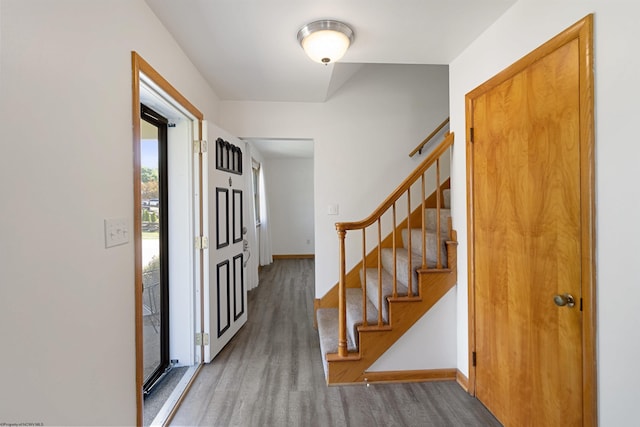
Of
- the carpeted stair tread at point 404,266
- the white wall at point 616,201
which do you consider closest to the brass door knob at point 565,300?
the white wall at point 616,201

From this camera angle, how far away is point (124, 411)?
4.08 feet

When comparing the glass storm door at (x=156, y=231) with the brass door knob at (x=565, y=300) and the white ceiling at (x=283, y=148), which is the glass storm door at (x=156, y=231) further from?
the brass door knob at (x=565, y=300)

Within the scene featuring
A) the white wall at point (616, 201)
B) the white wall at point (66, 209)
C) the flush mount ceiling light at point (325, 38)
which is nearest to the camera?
the white wall at point (66, 209)

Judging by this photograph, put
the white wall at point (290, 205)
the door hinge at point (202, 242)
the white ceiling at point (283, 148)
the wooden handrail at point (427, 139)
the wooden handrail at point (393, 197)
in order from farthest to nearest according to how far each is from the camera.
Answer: the white wall at point (290, 205) < the white ceiling at point (283, 148) < the wooden handrail at point (427, 139) < the door hinge at point (202, 242) < the wooden handrail at point (393, 197)

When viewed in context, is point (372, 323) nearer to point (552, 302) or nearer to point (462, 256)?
point (462, 256)

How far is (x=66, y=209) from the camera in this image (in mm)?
940

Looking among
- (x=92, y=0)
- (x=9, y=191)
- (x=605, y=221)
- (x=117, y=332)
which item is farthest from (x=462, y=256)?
(x=92, y=0)

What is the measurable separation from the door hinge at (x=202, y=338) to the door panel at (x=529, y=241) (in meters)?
2.05

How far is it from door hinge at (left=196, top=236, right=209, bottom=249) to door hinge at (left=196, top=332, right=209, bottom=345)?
2.36ft

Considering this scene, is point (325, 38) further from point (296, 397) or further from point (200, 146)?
point (296, 397)

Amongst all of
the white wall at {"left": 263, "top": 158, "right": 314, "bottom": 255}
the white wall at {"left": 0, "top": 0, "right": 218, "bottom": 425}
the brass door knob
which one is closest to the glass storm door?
the white wall at {"left": 0, "top": 0, "right": 218, "bottom": 425}

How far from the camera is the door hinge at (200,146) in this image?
2.24 meters

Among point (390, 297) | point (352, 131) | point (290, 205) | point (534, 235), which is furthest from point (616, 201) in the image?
point (290, 205)

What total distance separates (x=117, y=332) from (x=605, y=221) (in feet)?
6.80
